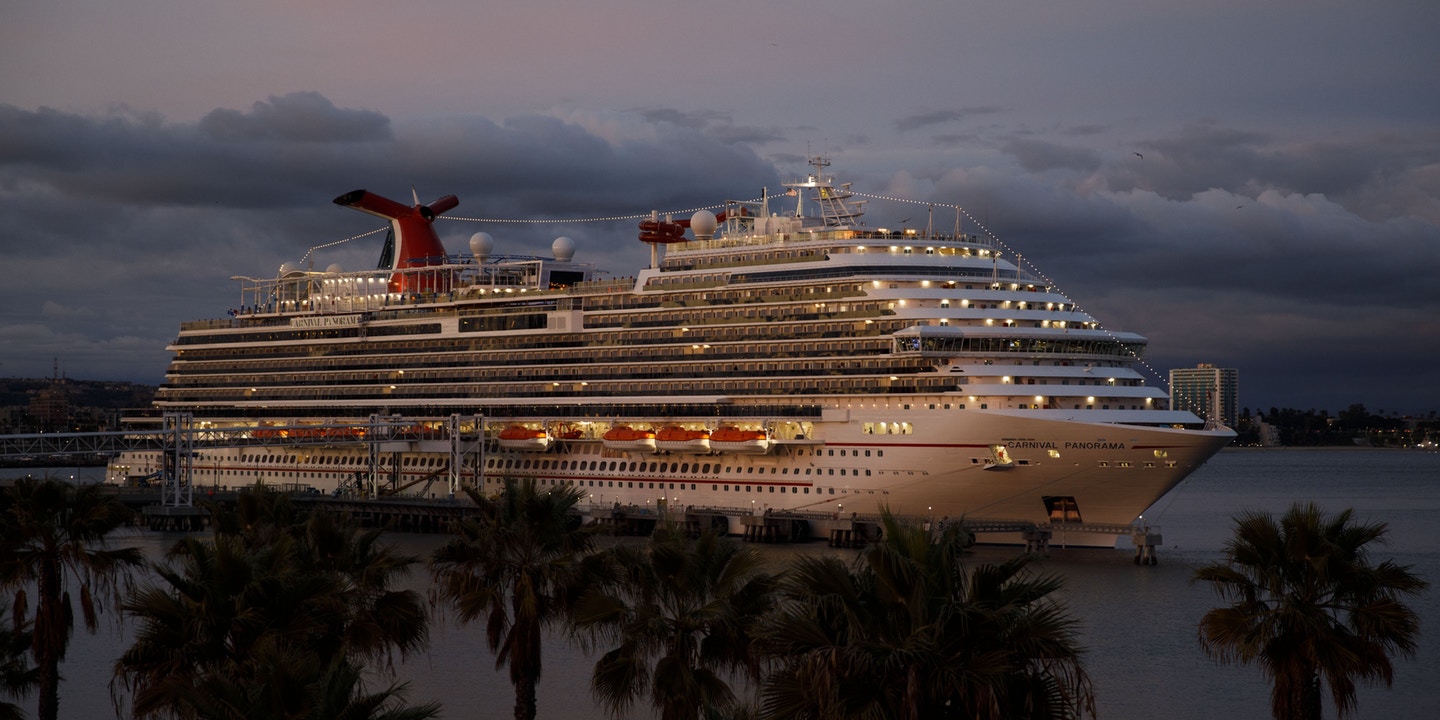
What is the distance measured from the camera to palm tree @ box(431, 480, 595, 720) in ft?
76.4

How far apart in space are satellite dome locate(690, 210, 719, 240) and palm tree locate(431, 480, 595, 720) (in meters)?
47.5

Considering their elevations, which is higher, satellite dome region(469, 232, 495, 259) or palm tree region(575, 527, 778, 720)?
satellite dome region(469, 232, 495, 259)

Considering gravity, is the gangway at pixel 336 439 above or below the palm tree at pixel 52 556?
above

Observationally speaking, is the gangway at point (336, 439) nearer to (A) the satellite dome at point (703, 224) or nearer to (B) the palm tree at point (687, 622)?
(A) the satellite dome at point (703, 224)

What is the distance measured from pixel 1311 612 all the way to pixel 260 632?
13.2 m

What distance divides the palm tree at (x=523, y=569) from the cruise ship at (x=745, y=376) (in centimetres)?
3644

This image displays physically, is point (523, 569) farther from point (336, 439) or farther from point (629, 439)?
point (336, 439)

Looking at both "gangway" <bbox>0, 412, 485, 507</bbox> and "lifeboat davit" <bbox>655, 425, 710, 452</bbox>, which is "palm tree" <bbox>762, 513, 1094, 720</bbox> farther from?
"gangway" <bbox>0, 412, 485, 507</bbox>

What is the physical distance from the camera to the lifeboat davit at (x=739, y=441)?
65000mm

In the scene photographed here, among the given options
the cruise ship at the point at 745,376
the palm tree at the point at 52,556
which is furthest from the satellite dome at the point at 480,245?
the palm tree at the point at 52,556

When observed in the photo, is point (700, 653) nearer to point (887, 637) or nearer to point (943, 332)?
point (887, 637)

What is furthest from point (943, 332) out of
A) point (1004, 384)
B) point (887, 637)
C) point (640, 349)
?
point (887, 637)

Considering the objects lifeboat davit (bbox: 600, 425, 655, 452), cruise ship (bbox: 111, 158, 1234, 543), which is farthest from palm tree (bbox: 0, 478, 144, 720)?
lifeboat davit (bbox: 600, 425, 655, 452)

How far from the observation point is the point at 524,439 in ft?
249
